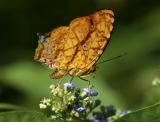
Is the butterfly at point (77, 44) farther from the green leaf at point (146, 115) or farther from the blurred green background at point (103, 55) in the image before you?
the blurred green background at point (103, 55)

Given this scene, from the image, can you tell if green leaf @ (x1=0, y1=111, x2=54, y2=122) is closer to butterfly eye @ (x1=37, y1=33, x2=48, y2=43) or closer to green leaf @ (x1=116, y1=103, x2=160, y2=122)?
green leaf @ (x1=116, y1=103, x2=160, y2=122)

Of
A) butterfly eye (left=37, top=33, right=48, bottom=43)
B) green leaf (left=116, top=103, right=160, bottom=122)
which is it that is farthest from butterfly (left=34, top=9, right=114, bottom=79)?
green leaf (left=116, top=103, right=160, bottom=122)

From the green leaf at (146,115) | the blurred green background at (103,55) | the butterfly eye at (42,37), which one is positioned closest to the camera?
the green leaf at (146,115)

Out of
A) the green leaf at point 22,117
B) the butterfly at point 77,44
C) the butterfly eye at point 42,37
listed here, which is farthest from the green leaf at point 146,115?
the butterfly eye at point 42,37

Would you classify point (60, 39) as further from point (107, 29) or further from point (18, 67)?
point (18, 67)

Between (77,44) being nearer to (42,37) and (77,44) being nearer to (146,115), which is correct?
(42,37)

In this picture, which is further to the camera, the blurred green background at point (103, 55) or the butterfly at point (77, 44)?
the blurred green background at point (103, 55)

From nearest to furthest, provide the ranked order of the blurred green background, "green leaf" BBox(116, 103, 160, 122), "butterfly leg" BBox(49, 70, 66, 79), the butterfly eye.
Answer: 1. "green leaf" BBox(116, 103, 160, 122)
2. "butterfly leg" BBox(49, 70, 66, 79)
3. the butterfly eye
4. the blurred green background
